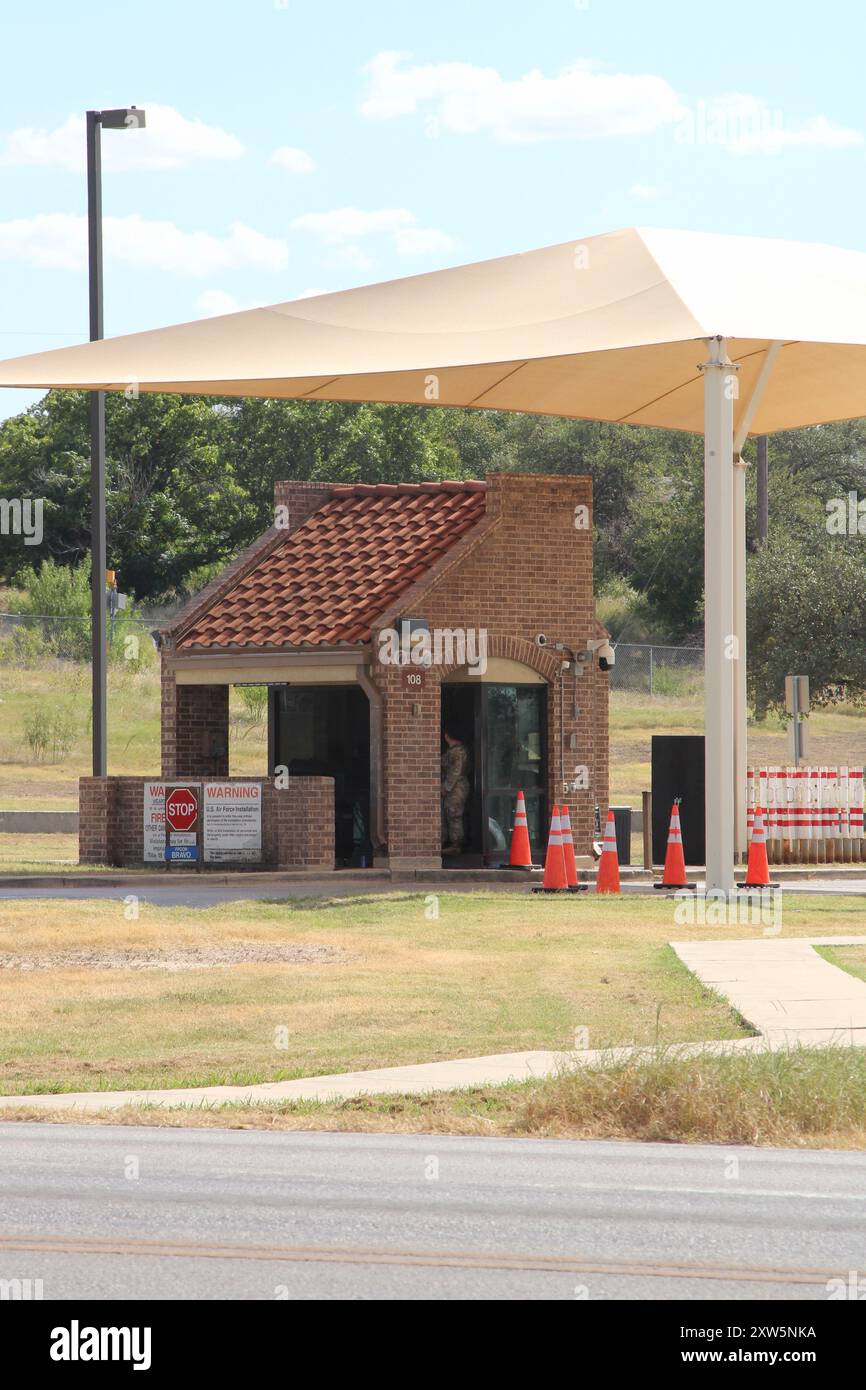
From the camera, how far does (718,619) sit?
75.1 ft

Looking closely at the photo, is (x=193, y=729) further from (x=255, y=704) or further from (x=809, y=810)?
(x=255, y=704)

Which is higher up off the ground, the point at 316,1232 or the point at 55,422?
the point at 55,422

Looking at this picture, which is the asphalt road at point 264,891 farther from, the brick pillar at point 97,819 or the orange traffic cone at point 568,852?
the brick pillar at point 97,819

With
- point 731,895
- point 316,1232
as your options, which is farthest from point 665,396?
point 316,1232

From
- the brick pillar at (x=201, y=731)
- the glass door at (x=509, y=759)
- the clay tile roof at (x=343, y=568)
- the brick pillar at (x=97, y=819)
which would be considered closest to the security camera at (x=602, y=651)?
the glass door at (x=509, y=759)

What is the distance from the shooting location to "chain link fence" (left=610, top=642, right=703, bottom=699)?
2271 inches

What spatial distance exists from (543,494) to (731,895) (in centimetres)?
721

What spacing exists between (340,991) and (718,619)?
8.88 m

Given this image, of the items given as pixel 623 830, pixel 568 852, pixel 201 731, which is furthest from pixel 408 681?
pixel 623 830

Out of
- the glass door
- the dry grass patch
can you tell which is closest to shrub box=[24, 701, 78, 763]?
the glass door

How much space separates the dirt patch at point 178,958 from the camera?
16.9 metres

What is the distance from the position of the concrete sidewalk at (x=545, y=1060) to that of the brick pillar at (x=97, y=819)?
39.6ft
